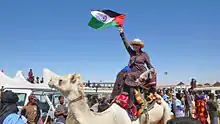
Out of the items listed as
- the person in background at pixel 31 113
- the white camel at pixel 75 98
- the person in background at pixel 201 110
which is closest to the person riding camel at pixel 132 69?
the white camel at pixel 75 98

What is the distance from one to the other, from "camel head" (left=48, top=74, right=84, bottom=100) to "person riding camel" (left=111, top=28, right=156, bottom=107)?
166 cm

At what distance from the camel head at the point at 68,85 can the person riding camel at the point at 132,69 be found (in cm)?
166

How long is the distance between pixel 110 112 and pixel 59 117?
3642 millimetres

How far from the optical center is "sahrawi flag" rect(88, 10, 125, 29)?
7172mm

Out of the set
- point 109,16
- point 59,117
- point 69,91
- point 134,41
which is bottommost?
point 59,117

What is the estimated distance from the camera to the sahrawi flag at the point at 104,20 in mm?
7172

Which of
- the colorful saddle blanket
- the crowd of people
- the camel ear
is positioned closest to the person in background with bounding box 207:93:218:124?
the crowd of people

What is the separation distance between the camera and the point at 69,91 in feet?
15.6

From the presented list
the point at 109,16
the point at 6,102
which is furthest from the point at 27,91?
the point at 6,102

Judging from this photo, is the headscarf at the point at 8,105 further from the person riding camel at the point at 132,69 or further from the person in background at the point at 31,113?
the person in background at the point at 31,113

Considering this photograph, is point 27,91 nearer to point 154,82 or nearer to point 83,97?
point 154,82

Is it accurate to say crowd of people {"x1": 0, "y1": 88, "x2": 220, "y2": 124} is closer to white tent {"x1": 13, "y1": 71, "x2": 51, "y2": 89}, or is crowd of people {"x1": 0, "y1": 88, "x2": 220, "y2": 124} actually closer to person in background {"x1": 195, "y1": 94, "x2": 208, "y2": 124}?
person in background {"x1": 195, "y1": 94, "x2": 208, "y2": 124}

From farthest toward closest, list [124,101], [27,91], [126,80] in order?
[27,91], [126,80], [124,101]

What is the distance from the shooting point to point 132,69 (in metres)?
6.60
